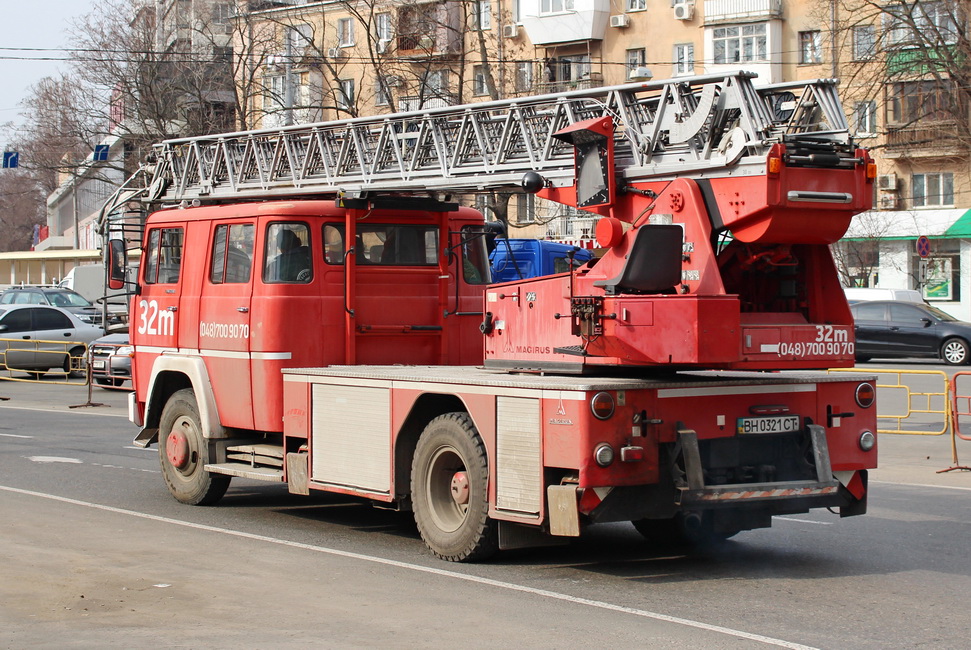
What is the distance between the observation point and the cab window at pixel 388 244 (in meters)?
11.6

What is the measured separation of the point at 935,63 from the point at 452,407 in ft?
113

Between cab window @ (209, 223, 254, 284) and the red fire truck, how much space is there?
0.09ft

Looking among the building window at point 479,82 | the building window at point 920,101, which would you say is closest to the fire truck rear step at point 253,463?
the building window at point 479,82

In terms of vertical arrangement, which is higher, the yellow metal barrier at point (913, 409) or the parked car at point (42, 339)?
the parked car at point (42, 339)

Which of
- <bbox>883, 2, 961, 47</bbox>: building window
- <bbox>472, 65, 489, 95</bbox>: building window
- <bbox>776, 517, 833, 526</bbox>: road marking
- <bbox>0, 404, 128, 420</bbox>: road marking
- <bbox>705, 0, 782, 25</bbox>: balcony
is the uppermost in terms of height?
<bbox>705, 0, 782, 25</bbox>: balcony

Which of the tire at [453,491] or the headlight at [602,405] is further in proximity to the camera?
the tire at [453,491]

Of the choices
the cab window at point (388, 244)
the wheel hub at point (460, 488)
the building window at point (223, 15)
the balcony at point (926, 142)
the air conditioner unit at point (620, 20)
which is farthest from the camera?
the air conditioner unit at point (620, 20)

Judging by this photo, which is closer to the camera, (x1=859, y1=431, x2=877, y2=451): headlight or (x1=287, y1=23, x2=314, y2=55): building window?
(x1=859, y1=431, x2=877, y2=451): headlight

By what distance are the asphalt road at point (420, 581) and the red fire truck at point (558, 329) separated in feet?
1.46

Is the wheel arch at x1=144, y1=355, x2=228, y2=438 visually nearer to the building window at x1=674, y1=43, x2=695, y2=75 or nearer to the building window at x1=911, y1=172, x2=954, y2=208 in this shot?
the building window at x1=674, y1=43, x2=695, y2=75

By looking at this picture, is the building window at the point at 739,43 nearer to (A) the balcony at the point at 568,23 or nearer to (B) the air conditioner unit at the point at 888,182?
(A) the balcony at the point at 568,23

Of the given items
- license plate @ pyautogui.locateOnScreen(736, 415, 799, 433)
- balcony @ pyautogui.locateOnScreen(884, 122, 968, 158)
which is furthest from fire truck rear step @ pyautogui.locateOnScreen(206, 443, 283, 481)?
balcony @ pyautogui.locateOnScreen(884, 122, 968, 158)

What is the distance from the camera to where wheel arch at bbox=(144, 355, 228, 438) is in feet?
39.3

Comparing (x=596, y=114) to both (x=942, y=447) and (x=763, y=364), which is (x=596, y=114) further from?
(x=942, y=447)
